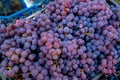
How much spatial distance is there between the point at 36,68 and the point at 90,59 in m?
0.32

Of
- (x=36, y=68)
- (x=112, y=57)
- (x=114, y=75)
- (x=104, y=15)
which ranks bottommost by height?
(x=114, y=75)

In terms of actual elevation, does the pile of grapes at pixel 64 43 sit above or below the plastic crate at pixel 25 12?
below

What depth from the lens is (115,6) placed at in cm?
188

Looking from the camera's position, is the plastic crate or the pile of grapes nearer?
the pile of grapes

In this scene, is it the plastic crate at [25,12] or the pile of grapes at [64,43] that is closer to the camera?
the pile of grapes at [64,43]

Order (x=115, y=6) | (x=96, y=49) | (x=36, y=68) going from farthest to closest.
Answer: (x=115, y=6) → (x=96, y=49) → (x=36, y=68)

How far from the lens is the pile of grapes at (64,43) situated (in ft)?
4.59

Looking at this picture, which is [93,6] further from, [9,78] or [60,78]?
[9,78]

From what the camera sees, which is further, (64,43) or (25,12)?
(25,12)

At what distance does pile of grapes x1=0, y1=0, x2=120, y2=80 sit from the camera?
1.40 m

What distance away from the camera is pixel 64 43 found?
1420 millimetres

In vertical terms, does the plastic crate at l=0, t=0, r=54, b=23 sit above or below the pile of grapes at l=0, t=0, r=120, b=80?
above

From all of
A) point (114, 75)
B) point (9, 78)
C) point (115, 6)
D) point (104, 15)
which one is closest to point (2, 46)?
point (9, 78)

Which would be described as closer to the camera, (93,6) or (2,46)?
(2,46)
